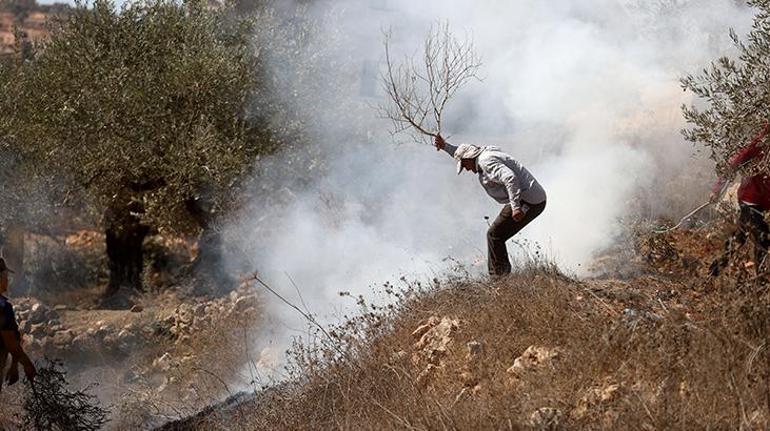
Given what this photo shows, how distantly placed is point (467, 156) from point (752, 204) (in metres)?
2.09

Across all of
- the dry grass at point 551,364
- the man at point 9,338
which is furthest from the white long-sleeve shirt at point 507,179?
the man at point 9,338

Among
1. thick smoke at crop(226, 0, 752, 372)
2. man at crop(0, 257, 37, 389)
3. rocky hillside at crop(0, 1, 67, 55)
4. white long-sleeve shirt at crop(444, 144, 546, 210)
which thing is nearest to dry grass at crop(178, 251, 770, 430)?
white long-sleeve shirt at crop(444, 144, 546, 210)

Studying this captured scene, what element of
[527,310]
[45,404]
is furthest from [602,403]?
[45,404]

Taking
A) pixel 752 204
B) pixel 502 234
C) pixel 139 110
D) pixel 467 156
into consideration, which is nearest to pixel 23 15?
pixel 139 110

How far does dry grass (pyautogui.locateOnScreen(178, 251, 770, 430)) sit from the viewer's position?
4.41 m

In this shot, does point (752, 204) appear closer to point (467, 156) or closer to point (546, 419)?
point (467, 156)

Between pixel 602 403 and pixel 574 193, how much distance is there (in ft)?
19.9

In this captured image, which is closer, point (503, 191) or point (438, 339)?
point (438, 339)

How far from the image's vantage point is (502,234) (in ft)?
22.7

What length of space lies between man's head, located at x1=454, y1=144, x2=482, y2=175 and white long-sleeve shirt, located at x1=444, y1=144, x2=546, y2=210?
0.13ft

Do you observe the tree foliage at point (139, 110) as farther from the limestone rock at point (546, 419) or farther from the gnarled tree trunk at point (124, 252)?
the limestone rock at point (546, 419)

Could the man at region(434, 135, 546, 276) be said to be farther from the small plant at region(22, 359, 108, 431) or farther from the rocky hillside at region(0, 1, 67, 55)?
the rocky hillside at region(0, 1, 67, 55)

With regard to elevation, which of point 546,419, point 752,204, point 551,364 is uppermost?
point 752,204

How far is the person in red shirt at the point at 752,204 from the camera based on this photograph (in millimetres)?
5203
